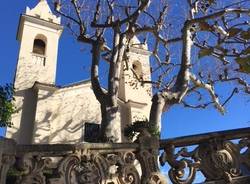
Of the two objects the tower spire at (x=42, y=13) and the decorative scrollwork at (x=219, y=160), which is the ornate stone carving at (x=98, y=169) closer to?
the decorative scrollwork at (x=219, y=160)

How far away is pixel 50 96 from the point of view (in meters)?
21.3

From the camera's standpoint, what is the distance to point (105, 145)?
496 centimetres

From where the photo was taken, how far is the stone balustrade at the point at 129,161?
459 centimetres

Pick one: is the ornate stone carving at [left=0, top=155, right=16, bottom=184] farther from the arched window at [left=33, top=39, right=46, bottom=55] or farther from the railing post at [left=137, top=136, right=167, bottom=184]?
the arched window at [left=33, top=39, right=46, bottom=55]

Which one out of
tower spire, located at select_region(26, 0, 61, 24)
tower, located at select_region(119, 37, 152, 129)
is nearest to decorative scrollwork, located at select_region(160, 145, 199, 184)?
tower, located at select_region(119, 37, 152, 129)

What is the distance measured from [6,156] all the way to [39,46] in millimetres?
20859

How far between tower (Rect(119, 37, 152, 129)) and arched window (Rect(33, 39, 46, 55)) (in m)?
5.45

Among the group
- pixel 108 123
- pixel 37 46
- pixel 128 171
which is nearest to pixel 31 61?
pixel 37 46

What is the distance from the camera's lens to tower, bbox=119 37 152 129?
2276cm

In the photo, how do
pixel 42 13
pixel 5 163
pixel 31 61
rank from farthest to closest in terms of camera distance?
pixel 42 13 < pixel 31 61 < pixel 5 163

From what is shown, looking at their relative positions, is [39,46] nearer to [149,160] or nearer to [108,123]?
[108,123]

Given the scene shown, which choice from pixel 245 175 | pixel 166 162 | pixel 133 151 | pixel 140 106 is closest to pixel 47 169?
pixel 133 151

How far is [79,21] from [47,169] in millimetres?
8143

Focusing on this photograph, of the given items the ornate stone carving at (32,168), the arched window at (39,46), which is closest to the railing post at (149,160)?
the ornate stone carving at (32,168)
